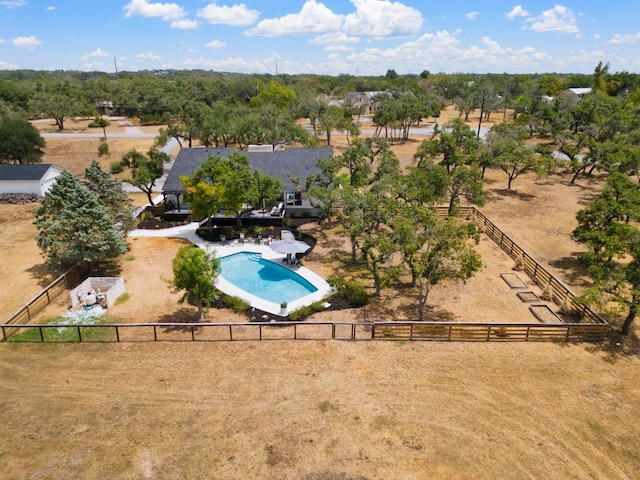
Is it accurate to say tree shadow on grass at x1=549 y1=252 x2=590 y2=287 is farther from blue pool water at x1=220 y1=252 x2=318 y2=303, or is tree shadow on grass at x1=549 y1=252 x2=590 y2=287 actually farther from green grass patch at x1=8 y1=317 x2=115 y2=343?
green grass patch at x1=8 y1=317 x2=115 y2=343

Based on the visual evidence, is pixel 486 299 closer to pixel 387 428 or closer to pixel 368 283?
pixel 368 283

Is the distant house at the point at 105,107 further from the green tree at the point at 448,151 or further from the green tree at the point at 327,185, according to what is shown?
the green tree at the point at 327,185

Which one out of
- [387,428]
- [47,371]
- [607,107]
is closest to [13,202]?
[47,371]

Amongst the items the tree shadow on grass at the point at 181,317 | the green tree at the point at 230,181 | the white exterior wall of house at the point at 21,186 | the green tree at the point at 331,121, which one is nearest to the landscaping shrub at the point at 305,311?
the tree shadow on grass at the point at 181,317

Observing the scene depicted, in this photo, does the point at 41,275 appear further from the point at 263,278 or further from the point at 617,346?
the point at 617,346

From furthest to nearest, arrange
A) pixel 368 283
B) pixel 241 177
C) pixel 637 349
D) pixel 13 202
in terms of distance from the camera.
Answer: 1. pixel 13 202
2. pixel 241 177
3. pixel 368 283
4. pixel 637 349

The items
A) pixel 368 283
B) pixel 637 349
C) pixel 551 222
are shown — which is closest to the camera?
pixel 637 349
